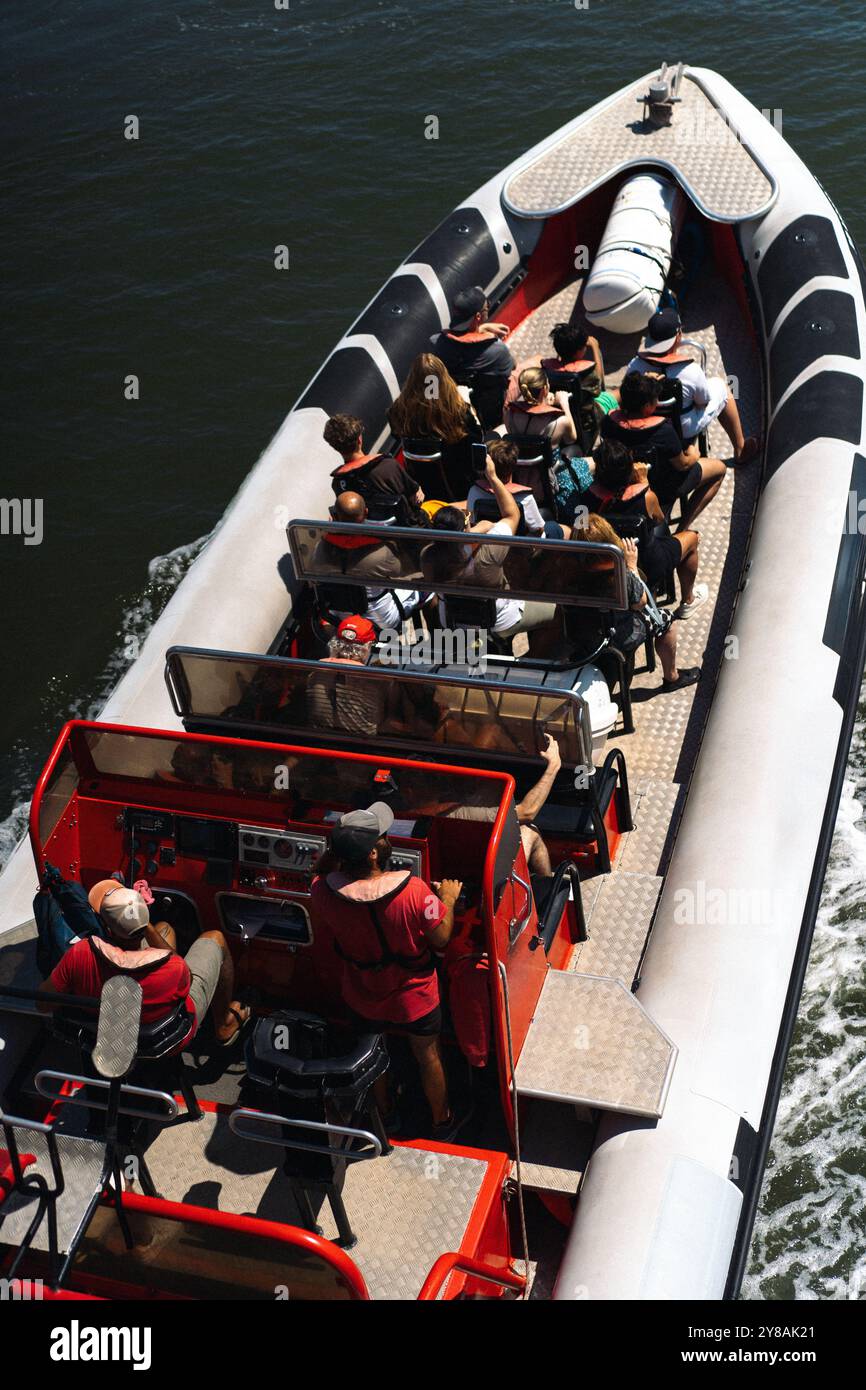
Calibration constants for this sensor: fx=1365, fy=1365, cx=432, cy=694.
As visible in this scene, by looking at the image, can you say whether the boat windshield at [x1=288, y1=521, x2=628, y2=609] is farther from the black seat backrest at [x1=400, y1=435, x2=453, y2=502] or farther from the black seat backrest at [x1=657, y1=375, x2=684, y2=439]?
the black seat backrest at [x1=657, y1=375, x2=684, y2=439]

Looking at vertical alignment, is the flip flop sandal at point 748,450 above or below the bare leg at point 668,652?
above

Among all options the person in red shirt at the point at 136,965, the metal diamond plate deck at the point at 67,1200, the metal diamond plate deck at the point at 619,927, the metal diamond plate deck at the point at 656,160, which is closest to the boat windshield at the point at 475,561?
the metal diamond plate deck at the point at 619,927

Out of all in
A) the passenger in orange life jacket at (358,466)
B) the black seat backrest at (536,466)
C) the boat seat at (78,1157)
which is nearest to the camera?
the boat seat at (78,1157)

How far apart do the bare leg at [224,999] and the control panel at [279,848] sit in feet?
0.97

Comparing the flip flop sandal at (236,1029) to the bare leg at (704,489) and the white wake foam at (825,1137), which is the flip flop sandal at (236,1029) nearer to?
the white wake foam at (825,1137)

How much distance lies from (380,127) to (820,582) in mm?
9435

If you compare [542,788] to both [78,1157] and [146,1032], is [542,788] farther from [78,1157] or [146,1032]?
[78,1157]

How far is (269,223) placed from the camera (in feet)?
41.3

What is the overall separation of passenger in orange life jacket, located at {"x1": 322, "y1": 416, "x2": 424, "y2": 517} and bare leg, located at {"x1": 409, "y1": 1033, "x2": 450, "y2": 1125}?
2.49 m

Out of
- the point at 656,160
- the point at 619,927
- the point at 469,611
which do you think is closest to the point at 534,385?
the point at 469,611

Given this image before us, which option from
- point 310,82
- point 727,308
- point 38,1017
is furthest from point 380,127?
point 38,1017

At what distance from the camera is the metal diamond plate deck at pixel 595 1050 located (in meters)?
4.39

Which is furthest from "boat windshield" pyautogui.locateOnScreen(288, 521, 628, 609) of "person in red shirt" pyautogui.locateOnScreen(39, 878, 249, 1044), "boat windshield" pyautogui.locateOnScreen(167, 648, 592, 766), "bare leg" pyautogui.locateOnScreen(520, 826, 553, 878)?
"person in red shirt" pyautogui.locateOnScreen(39, 878, 249, 1044)

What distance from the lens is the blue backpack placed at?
14.6 ft
